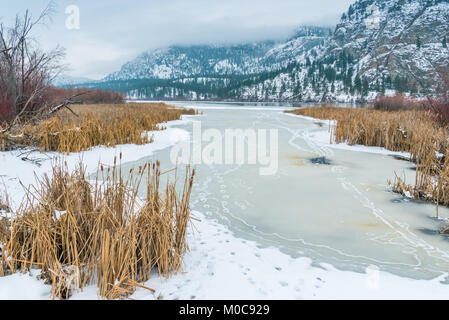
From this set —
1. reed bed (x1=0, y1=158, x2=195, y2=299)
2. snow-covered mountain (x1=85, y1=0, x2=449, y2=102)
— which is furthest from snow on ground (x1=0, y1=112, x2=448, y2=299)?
snow-covered mountain (x1=85, y1=0, x2=449, y2=102)

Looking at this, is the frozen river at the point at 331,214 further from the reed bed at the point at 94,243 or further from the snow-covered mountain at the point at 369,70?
the snow-covered mountain at the point at 369,70

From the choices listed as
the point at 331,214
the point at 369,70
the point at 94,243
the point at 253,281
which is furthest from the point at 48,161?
the point at 369,70

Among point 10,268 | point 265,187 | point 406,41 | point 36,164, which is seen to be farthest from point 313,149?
point 406,41

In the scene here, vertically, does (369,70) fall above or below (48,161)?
above

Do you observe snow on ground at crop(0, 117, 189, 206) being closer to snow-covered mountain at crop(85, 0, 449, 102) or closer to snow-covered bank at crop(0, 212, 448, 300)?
snow-covered bank at crop(0, 212, 448, 300)

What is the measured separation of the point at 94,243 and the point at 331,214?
354 centimetres

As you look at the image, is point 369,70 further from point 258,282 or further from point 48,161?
point 258,282

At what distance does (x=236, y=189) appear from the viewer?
5605 mm

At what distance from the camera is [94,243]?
2.14m

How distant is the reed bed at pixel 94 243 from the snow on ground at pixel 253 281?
112mm

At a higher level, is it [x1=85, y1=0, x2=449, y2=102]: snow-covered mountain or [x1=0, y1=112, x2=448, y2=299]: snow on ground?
[x1=85, y1=0, x2=449, y2=102]: snow-covered mountain

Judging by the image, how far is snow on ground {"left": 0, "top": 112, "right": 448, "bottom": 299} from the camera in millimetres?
2174

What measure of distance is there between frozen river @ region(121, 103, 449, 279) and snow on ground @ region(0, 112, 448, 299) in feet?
0.62
